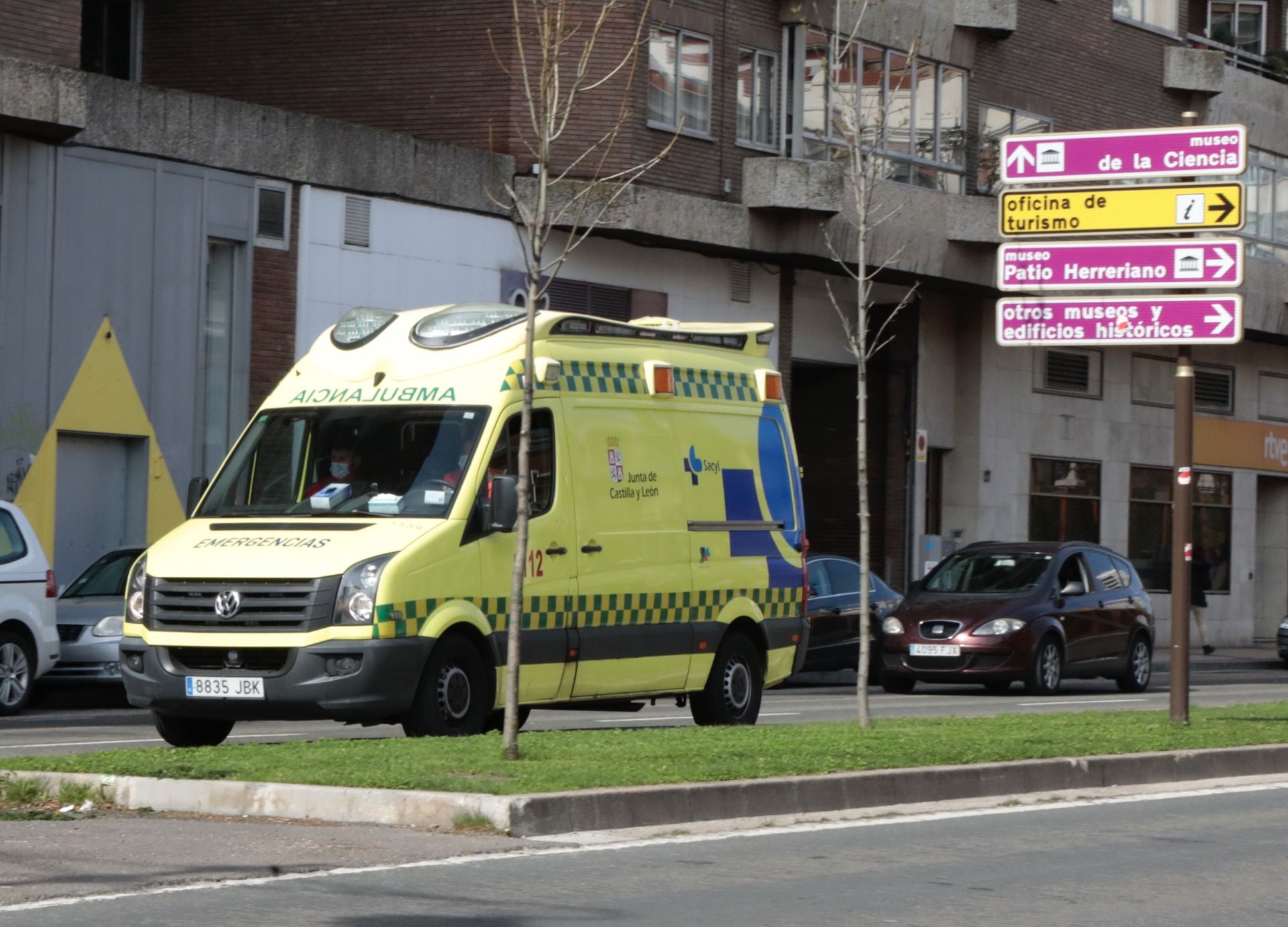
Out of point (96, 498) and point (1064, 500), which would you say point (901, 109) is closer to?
point (1064, 500)

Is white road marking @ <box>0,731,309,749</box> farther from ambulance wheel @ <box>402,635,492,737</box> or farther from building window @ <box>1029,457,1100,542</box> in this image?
building window @ <box>1029,457,1100,542</box>

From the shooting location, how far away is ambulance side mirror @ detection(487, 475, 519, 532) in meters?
13.0

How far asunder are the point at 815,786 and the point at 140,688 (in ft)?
14.0

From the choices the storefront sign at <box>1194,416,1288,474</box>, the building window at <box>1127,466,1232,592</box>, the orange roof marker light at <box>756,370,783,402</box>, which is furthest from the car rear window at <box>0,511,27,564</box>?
the storefront sign at <box>1194,416,1288,474</box>

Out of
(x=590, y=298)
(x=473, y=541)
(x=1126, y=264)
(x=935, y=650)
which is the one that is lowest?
(x=935, y=650)

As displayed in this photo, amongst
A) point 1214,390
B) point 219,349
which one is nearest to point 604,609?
point 219,349

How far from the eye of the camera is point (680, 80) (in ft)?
95.6

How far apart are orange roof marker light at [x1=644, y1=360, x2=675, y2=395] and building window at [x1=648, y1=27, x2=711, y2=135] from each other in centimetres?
1385

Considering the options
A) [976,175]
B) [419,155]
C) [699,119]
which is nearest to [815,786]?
[419,155]

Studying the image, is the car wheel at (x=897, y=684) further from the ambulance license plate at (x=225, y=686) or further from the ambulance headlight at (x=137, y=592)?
the ambulance license plate at (x=225, y=686)

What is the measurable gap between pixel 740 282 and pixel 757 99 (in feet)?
8.13

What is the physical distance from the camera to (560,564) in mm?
13969

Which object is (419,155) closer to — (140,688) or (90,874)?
(140,688)

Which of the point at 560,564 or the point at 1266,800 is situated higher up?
the point at 560,564
